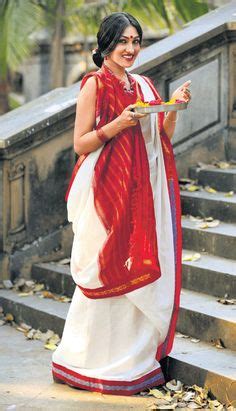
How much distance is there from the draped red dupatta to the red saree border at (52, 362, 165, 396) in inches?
19.7

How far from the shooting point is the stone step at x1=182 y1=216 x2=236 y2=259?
23.3ft

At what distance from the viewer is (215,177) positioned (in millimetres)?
8172

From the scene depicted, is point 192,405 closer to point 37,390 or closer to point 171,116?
point 37,390

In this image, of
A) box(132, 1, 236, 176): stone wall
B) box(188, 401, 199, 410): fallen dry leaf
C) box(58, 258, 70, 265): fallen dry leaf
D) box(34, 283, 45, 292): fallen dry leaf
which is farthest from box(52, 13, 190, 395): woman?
box(132, 1, 236, 176): stone wall

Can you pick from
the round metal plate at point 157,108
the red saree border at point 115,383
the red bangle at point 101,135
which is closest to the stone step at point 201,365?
the red saree border at point 115,383

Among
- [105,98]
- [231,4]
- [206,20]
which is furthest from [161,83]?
[105,98]

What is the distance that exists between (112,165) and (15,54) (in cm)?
749

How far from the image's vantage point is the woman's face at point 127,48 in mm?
5660

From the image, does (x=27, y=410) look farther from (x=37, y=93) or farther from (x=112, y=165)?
(x=37, y=93)

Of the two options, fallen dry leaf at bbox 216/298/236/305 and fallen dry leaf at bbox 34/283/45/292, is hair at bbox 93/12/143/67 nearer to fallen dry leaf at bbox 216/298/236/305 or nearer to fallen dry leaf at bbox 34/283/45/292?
fallen dry leaf at bbox 216/298/236/305

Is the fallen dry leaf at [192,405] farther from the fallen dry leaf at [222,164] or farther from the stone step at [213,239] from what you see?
the fallen dry leaf at [222,164]

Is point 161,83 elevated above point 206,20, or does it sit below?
below

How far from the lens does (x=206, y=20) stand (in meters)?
8.91

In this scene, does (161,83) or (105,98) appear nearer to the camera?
(105,98)
